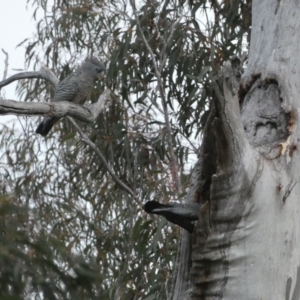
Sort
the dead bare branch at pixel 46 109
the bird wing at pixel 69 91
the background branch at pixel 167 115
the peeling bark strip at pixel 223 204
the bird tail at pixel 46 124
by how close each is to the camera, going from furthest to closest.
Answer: the bird wing at pixel 69 91 < the background branch at pixel 167 115 < the bird tail at pixel 46 124 < the dead bare branch at pixel 46 109 < the peeling bark strip at pixel 223 204

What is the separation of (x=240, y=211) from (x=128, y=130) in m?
2.84

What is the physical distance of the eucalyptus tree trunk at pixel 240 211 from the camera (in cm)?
187

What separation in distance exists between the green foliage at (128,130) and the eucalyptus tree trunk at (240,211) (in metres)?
1.34

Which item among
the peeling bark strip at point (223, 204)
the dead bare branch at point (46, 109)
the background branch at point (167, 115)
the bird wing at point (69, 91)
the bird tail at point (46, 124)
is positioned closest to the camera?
the peeling bark strip at point (223, 204)

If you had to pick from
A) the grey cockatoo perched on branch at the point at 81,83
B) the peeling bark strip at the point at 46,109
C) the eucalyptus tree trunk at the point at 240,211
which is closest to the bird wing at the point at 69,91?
the grey cockatoo perched on branch at the point at 81,83

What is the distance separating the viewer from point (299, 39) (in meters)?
2.45

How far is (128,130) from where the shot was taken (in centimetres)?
475

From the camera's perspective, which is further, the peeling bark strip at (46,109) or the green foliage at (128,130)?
the green foliage at (128,130)

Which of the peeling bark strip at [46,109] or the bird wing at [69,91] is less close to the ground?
the bird wing at [69,91]

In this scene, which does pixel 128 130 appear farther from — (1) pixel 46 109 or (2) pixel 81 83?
(1) pixel 46 109

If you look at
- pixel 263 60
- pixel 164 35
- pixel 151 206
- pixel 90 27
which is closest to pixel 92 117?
pixel 263 60

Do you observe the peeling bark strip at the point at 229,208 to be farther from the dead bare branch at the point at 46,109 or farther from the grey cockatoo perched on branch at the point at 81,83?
the grey cockatoo perched on branch at the point at 81,83

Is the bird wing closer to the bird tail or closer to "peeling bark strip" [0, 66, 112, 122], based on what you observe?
the bird tail

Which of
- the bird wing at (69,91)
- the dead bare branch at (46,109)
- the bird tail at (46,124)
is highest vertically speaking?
the bird wing at (69,91)
